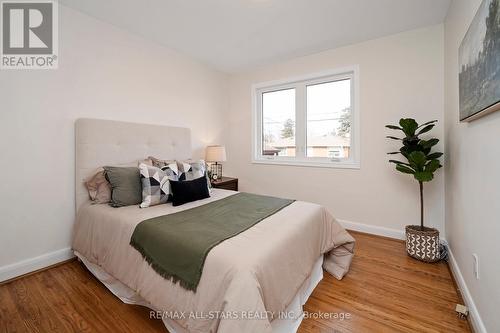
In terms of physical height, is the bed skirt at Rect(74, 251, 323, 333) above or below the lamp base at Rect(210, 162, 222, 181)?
below

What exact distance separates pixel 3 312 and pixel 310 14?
140 inches

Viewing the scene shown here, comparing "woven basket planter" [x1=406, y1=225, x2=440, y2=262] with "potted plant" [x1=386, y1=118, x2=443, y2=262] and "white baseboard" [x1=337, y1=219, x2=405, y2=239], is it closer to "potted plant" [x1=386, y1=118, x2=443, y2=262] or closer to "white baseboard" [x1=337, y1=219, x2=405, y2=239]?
"potted plant" [x1=386, y1=118, x2=443, y2=262]

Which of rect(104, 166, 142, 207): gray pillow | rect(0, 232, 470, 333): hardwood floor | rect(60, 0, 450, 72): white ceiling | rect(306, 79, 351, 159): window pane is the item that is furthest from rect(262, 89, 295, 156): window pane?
rect(104, 166, 142, 207): gray pillow

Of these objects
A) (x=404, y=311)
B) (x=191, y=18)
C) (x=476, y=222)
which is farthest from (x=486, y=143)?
(x=191, y=18)

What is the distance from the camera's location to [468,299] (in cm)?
152

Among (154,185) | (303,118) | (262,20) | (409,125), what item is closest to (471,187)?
(409,125)

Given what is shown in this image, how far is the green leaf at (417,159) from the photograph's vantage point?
7.06 feet

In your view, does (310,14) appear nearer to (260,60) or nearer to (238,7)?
(238,7)

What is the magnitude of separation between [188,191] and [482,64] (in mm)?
2284

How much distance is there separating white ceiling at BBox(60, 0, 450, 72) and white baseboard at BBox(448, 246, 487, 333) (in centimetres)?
242

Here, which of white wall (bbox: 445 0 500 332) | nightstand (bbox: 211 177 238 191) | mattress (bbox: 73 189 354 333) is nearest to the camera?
mattress (bbox: 73 189 354 333)

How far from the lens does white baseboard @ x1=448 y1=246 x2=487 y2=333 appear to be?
1.31 meters

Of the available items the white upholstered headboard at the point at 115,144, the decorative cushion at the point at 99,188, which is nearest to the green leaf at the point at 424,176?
the white upholstered headboard at the point at 115,144

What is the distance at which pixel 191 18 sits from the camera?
2.39 metres
